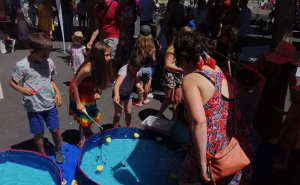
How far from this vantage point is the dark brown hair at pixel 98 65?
307cm

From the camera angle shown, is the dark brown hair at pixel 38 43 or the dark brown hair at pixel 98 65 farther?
the dark brown hair at pixel 98 65

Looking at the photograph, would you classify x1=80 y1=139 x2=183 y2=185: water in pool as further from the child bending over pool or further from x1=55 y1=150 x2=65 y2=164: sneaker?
the child bending over pool

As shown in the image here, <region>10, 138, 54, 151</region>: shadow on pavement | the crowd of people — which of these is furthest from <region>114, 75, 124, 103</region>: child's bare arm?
<region>10, 138, 54, 151</region>: shadow on pavement

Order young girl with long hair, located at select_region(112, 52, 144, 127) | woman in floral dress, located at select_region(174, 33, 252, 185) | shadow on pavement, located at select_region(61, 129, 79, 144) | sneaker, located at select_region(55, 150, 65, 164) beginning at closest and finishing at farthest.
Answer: woman in floral dress, located at select_region(174, 33, 252, 185)
sneaker, located at select_region(55, 150, 65, 164)
young girl with long hair, located at select_region(112, 52, 144, 127)
shadow on pavement, located at select_region(61, 129, 79, 144)

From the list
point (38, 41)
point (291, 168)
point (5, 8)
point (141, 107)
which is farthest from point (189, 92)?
point (5, 8)

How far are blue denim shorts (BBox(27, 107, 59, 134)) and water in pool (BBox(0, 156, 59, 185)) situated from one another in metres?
0.37

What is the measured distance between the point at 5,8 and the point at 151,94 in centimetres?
748

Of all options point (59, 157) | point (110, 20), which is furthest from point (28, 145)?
point (110, 20)

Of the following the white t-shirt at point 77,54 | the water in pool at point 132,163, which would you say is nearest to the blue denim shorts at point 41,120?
the water in pool at point 132,163

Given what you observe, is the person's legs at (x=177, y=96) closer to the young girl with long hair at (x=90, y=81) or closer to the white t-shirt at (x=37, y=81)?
the young girl with long hair at (x=90, y=81)

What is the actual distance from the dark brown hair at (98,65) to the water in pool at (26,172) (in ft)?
3.40

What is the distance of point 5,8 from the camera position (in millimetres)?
10242

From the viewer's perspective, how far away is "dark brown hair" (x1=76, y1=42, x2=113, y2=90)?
3.07 meters

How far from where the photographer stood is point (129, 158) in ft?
11.5
